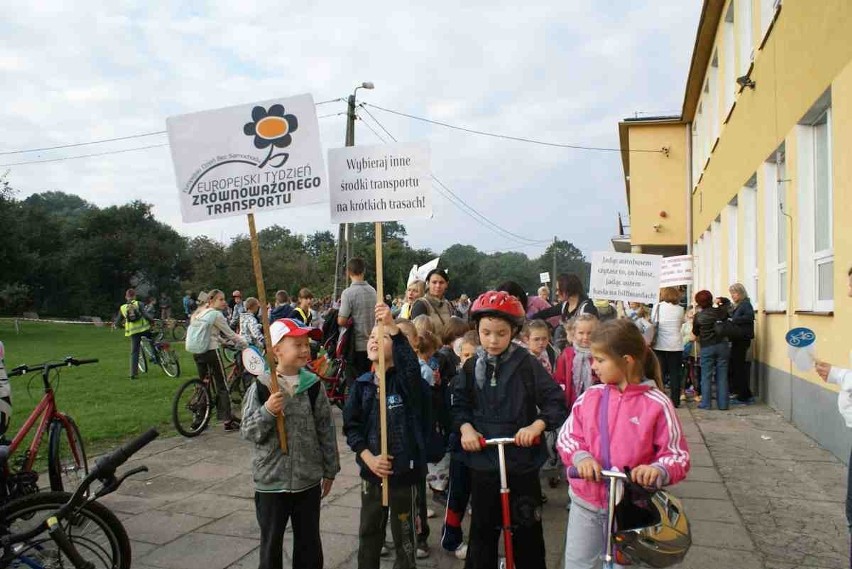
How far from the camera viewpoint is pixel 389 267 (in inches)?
2429

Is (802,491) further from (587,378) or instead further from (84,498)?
(84,498)

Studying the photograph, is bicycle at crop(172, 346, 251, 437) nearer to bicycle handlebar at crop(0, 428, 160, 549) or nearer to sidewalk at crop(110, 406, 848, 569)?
sidewalk at crop(110, 406, 848, 569)

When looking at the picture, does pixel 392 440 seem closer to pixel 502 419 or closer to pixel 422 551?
pixel 502 419

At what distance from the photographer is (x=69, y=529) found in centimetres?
375

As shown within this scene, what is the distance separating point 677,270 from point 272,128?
34.1ft

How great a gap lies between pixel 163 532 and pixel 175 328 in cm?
2751

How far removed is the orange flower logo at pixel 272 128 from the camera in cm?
419

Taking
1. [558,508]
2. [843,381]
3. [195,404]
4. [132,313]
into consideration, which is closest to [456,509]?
[558,508]

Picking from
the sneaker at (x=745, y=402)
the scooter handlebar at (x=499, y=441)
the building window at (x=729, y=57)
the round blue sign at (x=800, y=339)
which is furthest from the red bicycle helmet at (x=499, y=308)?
the building window at (x=729, y=57)

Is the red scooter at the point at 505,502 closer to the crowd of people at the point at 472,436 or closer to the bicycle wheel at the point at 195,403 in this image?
the crowd of people at the point at 472,436

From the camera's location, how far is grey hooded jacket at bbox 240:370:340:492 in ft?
12.2

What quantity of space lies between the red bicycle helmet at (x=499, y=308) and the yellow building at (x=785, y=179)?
4.37 meters

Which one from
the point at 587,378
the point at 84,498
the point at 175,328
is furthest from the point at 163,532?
the point at 175,328

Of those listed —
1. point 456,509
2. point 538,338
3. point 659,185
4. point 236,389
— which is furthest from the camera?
point 659,185
